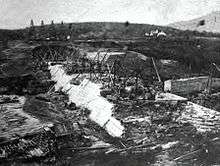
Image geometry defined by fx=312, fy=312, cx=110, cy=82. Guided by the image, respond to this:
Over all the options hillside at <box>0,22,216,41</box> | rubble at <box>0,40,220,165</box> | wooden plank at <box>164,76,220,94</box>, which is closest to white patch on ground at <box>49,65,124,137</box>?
rubble at <box>0,40,220,165</box>

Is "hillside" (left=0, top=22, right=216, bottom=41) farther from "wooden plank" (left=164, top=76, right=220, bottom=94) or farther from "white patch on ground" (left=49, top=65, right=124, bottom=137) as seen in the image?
"wooden plank" (left=164, top=76, right=220, bottom=94)

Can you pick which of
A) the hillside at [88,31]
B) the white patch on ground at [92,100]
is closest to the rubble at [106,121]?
the white patch on ground at [92,100]

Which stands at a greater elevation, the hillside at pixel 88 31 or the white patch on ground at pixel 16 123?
the hillside at pixel 88 31

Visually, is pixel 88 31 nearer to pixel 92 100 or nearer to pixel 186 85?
pixel 186 85

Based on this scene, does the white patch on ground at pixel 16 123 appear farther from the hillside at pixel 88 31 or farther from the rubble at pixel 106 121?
the hillside at pixel 88 31

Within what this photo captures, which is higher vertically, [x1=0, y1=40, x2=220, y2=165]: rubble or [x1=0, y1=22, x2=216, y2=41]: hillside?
[x1=0, y1=22, x2=216, y2=41]: hillside

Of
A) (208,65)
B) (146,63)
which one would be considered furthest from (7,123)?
(208,65)

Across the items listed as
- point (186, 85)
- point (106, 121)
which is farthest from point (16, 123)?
point (186, 85)

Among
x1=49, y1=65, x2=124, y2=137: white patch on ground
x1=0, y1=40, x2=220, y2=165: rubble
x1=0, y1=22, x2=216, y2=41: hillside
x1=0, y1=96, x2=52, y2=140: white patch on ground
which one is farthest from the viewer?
x1=0, y1=22, x2=216, y2=41: hillside
